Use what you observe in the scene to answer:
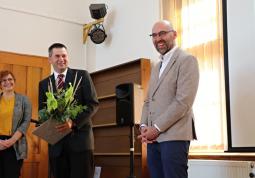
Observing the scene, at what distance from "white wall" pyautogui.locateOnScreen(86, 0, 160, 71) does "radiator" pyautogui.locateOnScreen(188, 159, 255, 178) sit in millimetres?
1423

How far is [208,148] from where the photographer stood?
142 inches

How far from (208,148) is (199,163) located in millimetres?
247

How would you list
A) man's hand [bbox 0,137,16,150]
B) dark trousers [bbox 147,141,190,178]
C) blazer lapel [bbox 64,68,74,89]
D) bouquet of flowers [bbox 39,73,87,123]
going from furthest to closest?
man's hand [bbox 0,137,16,150], blazer lapel [bbox 64,68,74,89], bouquet of flowers [bbox 39,73,87,123], dark trousers [bbox 147,141,190,178]

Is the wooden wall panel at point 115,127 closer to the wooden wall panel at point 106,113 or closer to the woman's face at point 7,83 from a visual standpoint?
the wooden wall panel at point 106,113

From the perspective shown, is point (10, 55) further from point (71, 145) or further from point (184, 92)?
point (184, 92)

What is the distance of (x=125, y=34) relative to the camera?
4844 mm

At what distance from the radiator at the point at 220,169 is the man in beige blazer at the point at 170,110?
0.99 metres

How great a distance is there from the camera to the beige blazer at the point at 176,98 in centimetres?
213

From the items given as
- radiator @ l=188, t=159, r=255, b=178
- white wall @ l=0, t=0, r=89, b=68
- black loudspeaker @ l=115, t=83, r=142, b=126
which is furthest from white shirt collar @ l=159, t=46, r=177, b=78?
white wall @ l=0, t=0, r=89, b=68

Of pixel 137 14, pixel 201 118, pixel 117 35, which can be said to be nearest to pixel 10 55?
pixel 117 35

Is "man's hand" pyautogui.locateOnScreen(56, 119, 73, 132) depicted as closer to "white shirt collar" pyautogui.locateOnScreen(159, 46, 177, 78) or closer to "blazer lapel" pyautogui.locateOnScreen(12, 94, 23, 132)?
"white shirt collar" pyautogui.locateOnScreen(159, 46, 177, 78)

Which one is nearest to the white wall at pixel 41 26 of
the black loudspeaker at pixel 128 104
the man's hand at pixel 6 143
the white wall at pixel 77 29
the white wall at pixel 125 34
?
the white wall at pixel 77 29

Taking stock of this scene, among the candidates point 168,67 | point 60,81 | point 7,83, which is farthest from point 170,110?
point 7,83

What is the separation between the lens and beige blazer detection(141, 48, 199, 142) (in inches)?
83.9
